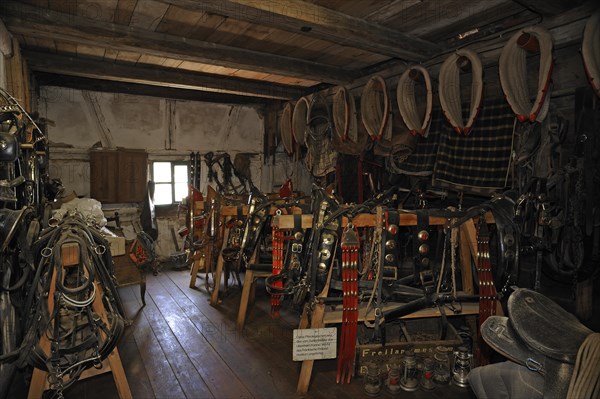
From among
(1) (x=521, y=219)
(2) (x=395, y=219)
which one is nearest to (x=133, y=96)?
(2) (x=395, y=219)

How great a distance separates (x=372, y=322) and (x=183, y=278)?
3.94m

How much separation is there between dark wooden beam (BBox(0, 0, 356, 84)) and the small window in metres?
3.35

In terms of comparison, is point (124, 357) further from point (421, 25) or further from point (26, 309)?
point (421, 25)

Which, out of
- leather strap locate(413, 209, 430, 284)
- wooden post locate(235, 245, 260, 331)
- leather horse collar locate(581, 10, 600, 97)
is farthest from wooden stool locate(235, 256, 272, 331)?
leather horse collar locate(581, 10, 600, 97)

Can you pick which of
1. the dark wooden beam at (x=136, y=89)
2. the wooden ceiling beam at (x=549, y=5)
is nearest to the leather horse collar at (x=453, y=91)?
the wooden ceiling beam at (x=549, y=5)

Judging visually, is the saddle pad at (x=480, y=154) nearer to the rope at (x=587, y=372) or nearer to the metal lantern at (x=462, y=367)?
the metal lantern at (x=462, y=367)

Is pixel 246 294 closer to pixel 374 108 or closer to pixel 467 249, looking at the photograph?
pixel 467 249

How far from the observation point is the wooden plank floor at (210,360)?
8.25ft

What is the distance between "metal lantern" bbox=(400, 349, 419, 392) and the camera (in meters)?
2.50

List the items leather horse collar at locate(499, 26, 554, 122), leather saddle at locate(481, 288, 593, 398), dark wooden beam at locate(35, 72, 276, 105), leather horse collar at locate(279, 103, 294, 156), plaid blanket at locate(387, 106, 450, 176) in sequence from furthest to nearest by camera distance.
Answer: leather horse collar at locate(279, 103, 294, 156), dark wooden beam at locate(35, 72, 276, 105), plaid blanket at locate(387, 106, 450, 176), leather horse collar at locate(499, 26, 554, 122), leather saddle at locate(481, 288, 593, 398)

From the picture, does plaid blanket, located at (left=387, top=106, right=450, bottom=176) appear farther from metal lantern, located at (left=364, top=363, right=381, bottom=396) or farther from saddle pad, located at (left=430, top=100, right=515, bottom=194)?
metal lantern, located at (left=364, top=363, right=381, bottom=396)

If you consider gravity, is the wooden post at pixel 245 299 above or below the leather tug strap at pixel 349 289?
below

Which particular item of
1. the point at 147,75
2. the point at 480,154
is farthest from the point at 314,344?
the point at 147,75

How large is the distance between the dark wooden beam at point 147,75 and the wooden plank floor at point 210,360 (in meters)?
3.24
